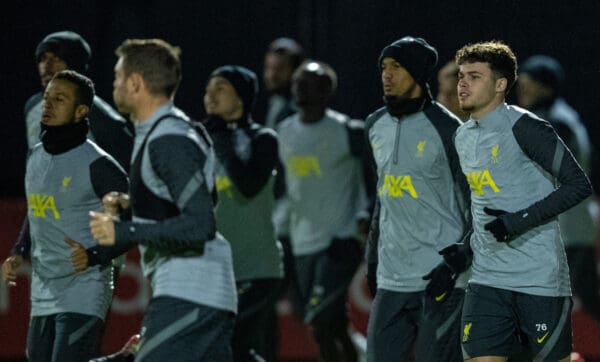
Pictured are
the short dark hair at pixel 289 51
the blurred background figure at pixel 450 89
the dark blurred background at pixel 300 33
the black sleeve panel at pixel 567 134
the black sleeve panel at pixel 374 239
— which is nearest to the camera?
the black sleeve panel at pixel 374 239

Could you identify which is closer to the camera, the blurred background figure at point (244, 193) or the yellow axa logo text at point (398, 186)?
the yellow axa logo text at point (398, 186)

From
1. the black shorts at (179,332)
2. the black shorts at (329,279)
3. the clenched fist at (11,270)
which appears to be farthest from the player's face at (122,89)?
the black shorts at (329,279)

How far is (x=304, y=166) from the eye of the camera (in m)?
10.2

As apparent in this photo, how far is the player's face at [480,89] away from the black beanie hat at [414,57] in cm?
65

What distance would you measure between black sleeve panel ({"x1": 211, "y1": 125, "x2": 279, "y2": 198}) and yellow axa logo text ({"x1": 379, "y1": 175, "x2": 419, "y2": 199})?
938 millimetres

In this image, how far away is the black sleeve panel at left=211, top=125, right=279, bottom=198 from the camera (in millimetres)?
8000

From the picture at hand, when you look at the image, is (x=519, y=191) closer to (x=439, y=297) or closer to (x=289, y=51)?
(x=439, y=297)

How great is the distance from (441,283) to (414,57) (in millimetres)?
1175

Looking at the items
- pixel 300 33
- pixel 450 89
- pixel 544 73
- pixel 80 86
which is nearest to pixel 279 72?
pixel 300 33

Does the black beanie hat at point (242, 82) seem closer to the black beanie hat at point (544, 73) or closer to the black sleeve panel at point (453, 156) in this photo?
the black sleeve panel at point (453, 156)

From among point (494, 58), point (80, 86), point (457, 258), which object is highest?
point (494, 58)

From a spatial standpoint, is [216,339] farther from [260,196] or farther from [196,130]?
[260,196]

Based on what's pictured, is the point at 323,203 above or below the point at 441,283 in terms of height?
below

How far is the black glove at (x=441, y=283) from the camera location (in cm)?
716
